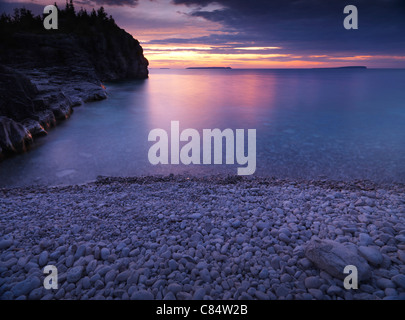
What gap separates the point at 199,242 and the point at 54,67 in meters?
35.5

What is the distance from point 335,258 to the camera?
9.59ft

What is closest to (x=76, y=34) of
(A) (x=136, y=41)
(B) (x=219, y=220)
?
(A) (x=136, y=41)

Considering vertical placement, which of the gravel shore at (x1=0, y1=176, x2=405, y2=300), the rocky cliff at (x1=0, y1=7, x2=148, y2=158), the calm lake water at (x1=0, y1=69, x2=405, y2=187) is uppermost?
the rocky cliff at (x1=0, y1=7, x2=148, y2=158)

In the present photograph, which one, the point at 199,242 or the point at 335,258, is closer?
the point at 335,258

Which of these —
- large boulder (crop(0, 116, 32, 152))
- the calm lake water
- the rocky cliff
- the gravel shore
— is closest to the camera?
the gravel shore

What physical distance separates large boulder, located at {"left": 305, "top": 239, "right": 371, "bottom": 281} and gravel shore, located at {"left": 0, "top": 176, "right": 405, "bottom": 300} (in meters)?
0.04

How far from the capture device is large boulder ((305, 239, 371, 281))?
2792mm

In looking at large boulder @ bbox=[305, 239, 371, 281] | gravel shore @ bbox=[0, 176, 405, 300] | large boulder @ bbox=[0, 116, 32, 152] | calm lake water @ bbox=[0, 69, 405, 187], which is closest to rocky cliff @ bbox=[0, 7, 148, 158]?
large boulder @ bbox=[0, 116, 32, 152]

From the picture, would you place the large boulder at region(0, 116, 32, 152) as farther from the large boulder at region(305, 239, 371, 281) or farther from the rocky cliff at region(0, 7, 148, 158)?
the large boulder at region(305, 239, 371, 281)

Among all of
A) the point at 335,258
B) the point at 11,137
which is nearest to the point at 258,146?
the point at 335,258

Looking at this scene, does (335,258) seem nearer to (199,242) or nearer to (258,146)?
(199,242)

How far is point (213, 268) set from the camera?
3090 millimetres

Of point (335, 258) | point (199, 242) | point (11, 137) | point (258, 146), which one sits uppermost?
point (11, 137)
